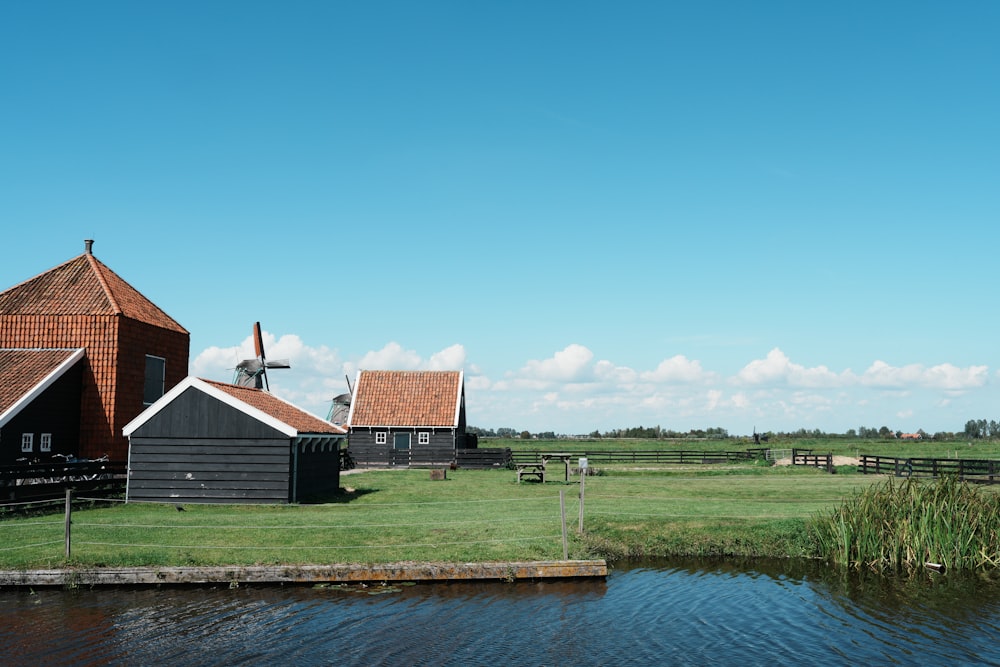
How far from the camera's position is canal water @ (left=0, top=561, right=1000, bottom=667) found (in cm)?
1184

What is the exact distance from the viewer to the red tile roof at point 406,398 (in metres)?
53.5

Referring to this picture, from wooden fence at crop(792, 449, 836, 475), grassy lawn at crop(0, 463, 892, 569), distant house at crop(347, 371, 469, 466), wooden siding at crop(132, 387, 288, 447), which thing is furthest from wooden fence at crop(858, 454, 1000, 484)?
wooden siding at crop(132, 387, 288, 447)

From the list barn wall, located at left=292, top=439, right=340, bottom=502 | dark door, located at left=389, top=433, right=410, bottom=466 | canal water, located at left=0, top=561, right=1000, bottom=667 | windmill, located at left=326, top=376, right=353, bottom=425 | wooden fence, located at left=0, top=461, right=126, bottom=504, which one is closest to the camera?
canal water, located at left=0, top=561, right=1000, bottom=667

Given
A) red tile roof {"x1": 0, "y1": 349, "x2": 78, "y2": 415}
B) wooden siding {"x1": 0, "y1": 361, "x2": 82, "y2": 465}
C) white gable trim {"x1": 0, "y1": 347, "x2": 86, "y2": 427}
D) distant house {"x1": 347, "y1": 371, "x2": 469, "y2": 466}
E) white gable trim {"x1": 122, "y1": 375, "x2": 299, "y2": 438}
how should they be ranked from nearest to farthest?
white gable trim {"x1": 122, "y1": 375, "x2": 299, "y2": 438}, white gable trim {"x1": 0, "y1": 347, "x2": 86, "y2": 427}, wooden siding {"x1": 0, "y1": 361, "x2": 82, "y2": 465}, red tile roof {"x1": 0, "y1": 349, "x2": 78, "y2": 415}, distant house {"x1": 347, "y1": 371, "x2": 469, "y2": 466}

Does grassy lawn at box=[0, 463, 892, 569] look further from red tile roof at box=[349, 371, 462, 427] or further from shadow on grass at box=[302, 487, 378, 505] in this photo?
red tile roof at box=[349, 371, 462, 427]

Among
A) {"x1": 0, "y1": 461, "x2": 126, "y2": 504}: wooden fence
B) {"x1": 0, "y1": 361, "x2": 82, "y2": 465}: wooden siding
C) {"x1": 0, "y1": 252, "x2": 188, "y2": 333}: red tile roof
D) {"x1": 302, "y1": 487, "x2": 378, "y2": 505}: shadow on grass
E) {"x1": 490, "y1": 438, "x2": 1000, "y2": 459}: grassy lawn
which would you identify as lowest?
{"x1": 490, "y1": 438, "x2": 1000, "y2": 459}: grassy lawn

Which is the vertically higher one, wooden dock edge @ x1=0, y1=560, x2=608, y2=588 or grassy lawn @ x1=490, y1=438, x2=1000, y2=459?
wooden dock edge @ x1=0, y1=560, x2=608, y2=588

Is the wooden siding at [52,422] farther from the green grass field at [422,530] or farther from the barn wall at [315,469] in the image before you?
the barn wall at [315,469]

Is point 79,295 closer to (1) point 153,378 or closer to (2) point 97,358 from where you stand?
(2) point 97,358

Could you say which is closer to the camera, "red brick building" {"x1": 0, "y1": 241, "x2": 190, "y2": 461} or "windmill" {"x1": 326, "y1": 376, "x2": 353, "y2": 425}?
"red brick building" {"x1": 0, "y1": 241, "x2": 190, "y2": 461}

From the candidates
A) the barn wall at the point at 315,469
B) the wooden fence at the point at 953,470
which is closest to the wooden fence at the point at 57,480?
the barn wall at the point at 315,469

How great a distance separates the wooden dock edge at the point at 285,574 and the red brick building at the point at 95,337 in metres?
19.9

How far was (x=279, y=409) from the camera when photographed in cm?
2861

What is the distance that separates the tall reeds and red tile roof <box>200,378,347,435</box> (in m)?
16.8
